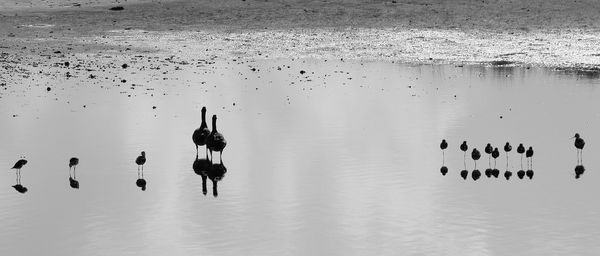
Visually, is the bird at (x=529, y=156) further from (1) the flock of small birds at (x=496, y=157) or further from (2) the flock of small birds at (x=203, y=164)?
(2) the flock of small birds at (x=203, y=164)

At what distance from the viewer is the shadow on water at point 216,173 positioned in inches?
899

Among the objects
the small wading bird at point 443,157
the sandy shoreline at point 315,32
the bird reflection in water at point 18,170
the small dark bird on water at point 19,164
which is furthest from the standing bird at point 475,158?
the sandy shoreline at point 315,32

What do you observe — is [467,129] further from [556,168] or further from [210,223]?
[210,223]

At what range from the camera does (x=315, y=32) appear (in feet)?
173

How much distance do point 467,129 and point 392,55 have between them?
719 inches

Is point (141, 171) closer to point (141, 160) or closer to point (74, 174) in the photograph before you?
point (141, 160)

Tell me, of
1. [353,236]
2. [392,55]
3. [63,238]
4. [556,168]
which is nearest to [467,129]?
[556,168]

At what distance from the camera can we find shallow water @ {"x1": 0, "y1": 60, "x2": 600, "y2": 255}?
18234 millimetres

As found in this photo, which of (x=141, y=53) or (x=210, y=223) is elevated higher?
(x=141, y=53)

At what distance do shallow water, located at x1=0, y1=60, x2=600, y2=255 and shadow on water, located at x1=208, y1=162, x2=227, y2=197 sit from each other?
0.15 meters

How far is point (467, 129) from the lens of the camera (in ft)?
94.6

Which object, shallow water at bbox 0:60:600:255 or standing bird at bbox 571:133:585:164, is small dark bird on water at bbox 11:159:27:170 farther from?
standing bird at bbox 571:133:585:164

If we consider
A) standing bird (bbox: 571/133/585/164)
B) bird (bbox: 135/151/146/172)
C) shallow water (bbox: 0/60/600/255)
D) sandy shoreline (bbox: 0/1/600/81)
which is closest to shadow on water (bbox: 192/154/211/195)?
shallow water (bbox: 0/60/600/255)

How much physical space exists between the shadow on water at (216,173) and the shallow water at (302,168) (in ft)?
0.49
